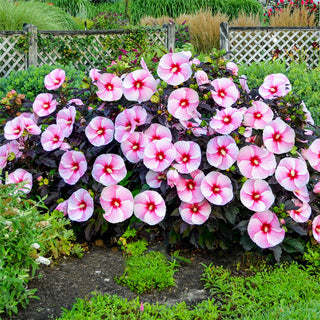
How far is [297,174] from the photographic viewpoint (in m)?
2.71

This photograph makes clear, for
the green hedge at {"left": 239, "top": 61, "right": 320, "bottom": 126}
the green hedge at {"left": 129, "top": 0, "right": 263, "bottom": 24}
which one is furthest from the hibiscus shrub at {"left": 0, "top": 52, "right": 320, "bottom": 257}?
the green hedge at {"left": 129, "top": 0, "right": 263, "bottom": 24}

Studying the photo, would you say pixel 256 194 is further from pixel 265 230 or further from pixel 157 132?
pixel 157 132

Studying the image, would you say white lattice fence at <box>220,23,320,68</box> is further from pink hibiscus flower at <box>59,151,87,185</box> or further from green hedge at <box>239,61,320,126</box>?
pink hibiscus flower at <box>59,151,87,185</box>

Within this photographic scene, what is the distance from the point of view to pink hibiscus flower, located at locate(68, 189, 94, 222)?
2.77 metres

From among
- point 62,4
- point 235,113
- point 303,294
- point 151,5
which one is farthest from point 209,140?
point 62,4

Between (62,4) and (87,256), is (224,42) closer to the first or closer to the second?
(87,256)

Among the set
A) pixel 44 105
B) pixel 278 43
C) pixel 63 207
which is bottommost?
pixel 278 43

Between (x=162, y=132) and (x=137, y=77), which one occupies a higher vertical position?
(x=137, y=77)

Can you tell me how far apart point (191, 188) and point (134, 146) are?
1.36 feet

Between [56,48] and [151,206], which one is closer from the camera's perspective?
[151,206]

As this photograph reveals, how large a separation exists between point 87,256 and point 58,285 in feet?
1.26

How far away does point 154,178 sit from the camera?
2.77 metres

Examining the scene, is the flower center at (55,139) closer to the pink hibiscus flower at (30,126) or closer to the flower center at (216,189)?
the pink hibiscus flower at (30,126)

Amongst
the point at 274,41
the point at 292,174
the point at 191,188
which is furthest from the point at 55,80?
the point at 274,41
